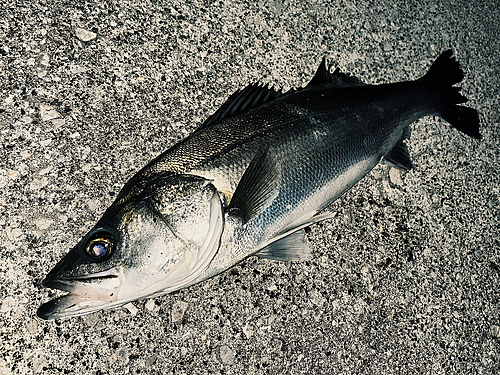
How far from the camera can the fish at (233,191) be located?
1.48m

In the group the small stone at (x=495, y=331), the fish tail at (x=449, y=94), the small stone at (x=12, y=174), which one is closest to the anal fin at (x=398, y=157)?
the fish tail at (x=449, y=94)

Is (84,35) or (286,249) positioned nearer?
(286,249)

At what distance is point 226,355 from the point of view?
6.66 ft

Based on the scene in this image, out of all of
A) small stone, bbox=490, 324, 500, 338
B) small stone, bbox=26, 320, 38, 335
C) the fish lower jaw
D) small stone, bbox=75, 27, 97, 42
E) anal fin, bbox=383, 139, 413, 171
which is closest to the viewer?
the fish lower jaw

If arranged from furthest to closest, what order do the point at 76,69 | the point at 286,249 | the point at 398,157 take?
the point at 398,157 < the point at 76,69 < the point at 286,249

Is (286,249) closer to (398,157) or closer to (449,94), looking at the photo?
(398,157)

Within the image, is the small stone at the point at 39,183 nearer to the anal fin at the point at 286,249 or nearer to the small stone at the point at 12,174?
the small stone at the point at 12,174

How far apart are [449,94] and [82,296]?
2.61 meters

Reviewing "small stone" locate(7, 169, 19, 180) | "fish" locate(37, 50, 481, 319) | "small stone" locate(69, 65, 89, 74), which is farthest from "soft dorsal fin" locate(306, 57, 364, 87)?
"small stone" locate(7, 169, 19, 180)

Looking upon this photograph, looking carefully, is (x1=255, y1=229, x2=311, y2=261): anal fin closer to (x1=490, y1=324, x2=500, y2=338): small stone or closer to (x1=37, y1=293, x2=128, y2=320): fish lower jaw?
(x1=37, y1=293, x2=128, y2=320): fish lower jaw

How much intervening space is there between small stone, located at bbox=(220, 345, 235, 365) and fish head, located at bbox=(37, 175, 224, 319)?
63cm

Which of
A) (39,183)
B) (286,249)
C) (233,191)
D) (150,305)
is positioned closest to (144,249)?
(233,191)

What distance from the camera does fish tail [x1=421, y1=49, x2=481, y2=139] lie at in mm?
2461

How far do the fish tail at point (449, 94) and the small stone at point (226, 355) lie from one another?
2111mm
